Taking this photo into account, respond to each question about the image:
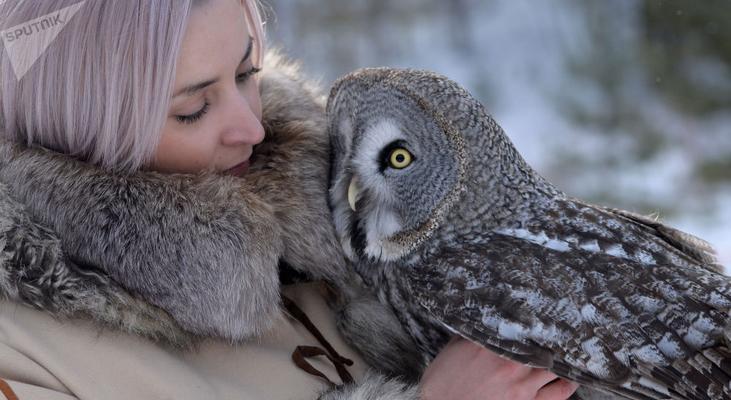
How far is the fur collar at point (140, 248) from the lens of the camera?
117 cm

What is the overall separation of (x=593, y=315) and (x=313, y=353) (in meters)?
0.48

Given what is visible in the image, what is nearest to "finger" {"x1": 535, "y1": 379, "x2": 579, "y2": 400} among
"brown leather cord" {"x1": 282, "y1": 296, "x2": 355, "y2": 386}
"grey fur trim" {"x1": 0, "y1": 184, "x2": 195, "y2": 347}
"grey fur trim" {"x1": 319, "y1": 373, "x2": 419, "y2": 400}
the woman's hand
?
the woman's hand

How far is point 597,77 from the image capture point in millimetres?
6949

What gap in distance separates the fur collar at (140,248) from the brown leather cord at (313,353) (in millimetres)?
99

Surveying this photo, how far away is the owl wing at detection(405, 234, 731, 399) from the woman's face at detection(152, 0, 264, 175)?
0.43 metres

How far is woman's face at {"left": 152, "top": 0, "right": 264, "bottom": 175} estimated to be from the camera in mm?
1353

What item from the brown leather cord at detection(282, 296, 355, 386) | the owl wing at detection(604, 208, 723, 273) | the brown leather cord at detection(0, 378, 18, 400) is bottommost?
the brown leather cord at detection(0, 378, 18, 400)

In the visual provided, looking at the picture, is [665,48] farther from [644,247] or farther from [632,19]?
[644,247]

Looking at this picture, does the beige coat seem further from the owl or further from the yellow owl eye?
the yellow owl eye

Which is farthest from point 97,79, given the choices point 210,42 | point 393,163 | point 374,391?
point 374,391

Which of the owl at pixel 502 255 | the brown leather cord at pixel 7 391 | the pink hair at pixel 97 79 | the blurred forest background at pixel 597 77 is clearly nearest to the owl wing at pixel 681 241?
the owl at pixel 502 255

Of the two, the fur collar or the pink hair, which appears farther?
the pink hair

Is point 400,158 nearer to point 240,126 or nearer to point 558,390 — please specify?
point 240,126

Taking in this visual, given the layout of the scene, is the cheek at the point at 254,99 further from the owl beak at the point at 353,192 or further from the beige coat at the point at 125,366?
the beige coat at the point at 125,366
